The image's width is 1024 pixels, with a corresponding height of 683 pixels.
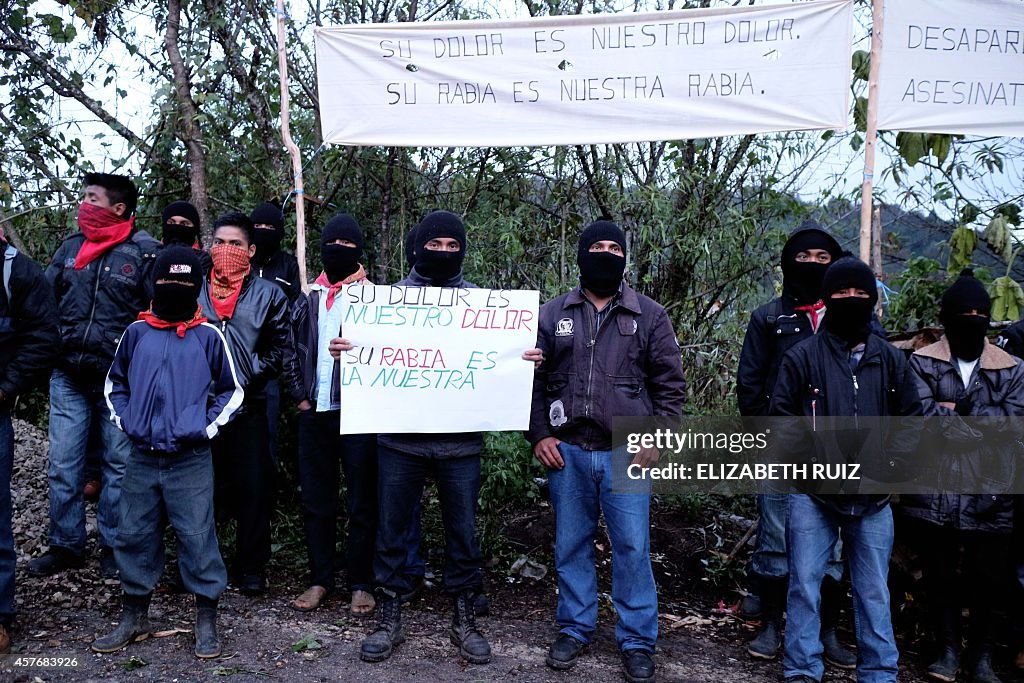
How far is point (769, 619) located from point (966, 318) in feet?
6.31

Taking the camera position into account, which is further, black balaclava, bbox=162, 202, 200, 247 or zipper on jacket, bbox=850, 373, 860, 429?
black balaclava, bbox=162, 202, 200, 247

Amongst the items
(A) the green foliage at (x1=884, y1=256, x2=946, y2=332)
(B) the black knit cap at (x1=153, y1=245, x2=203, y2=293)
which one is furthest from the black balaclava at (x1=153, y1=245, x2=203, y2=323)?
(A) the green foliage at (x1=884, y1=256, x2=946, y2=332)

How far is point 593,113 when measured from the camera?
17.2 feet

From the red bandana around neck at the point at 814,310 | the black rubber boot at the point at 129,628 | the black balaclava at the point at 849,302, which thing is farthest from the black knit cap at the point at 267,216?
the black balaclava at the point at 849,302

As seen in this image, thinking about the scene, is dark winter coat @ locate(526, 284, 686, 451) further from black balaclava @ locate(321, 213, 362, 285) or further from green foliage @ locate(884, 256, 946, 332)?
green foliage @ locate(884, 256, 946, 332)

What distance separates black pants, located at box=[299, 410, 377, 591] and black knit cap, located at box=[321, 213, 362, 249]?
3.29ft

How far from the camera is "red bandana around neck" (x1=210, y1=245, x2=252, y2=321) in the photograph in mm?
5070

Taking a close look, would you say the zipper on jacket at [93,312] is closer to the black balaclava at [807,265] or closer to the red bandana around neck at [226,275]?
the red bandana around neck at [226,275]

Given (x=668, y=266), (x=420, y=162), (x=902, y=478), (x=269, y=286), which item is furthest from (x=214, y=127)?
(x=902, y=478)

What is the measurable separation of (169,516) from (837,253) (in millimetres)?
3791

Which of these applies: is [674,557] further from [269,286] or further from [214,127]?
[214,127]

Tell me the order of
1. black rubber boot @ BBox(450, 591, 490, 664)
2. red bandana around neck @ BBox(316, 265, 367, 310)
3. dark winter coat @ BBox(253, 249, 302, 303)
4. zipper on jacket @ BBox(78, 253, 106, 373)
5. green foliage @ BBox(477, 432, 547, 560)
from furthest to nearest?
green foliage @ BBox(477, 432, 547, 560)
dark winter coat @ BBox(253, 249, 302, 303)
zipper on jacket @ BBox(78, 253, 106, 373)
red bandana around neck @ BBox(316, 265, 367, 310)
black rubber boot @ BBox(450, 591, 490, 664)

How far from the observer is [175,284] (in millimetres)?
4254

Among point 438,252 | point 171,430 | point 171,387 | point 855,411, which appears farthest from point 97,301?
point 855,411
